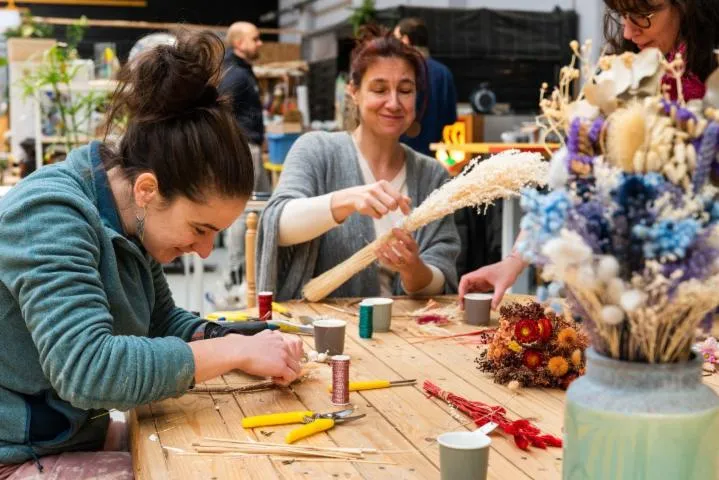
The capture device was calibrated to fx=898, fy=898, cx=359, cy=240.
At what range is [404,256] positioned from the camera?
2.49m

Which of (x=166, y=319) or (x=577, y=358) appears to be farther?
(x=166, y=319)

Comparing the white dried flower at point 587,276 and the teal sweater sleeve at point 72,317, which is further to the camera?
the teal sweater sleeve at point 72,317

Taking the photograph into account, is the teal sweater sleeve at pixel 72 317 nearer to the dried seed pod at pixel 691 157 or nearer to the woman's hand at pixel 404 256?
the dried seed pod at pixel 691 157

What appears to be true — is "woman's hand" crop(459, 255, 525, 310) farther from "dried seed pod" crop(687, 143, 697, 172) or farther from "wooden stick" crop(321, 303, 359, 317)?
"dried seed pod" crop(687, 143, 697, 172)

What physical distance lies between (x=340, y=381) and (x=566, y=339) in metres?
0.43

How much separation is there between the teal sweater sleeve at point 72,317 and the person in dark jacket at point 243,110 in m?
4.19

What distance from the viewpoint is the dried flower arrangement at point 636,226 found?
87cm

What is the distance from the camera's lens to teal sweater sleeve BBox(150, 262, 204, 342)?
1.91m

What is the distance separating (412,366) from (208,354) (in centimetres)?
49

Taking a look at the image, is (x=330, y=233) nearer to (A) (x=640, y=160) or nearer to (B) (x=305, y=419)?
(B) (x=305, y=419)

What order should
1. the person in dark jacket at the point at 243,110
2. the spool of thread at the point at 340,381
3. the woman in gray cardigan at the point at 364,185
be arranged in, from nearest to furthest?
the spool of thread at the point at 340,381, the woman in gray cardigan at the point at 364,185, the person in dark jacket at the point at 243,110

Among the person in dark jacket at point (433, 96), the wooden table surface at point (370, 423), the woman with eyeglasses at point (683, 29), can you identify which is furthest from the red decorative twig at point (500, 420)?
the person in dark jacket at point (433, 96)

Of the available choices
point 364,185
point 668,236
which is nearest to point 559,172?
point 668,236

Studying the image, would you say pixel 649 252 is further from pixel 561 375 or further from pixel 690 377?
pixel 561 375
